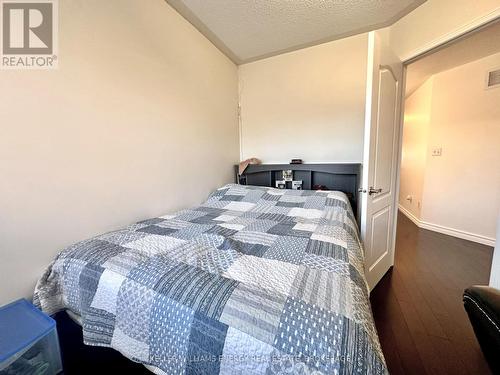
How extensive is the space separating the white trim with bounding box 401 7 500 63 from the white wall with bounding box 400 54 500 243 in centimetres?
Result: 172

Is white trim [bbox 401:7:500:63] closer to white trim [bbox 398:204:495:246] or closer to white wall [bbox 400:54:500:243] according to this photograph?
white wall [bbox 400:54:500:243]

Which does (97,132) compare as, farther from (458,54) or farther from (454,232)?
(454,232)

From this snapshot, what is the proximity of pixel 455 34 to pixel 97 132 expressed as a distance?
8.10ft

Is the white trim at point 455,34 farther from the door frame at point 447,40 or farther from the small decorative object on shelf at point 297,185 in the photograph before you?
the small decorative object on shelf at point 297,185

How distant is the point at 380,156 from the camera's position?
1.71 meters

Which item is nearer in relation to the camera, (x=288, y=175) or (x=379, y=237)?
(x=379, y=237)

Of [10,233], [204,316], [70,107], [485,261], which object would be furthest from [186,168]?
[485,261]

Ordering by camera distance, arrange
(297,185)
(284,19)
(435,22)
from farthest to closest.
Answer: (297,185)
(284,19)
(435,22)

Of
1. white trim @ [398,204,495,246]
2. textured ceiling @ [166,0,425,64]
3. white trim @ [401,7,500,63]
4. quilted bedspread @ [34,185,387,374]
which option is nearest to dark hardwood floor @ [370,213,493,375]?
white trim @ [398,204,495,246]

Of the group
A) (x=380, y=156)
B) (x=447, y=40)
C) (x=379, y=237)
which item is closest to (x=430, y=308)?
(x=379, y=237)

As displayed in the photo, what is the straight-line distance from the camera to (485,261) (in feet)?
7.51

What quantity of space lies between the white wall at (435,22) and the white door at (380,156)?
19cm

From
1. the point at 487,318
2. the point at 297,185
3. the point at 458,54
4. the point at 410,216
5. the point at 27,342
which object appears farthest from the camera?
the point at 410,216

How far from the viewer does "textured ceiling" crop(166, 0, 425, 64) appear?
67.1 inches
